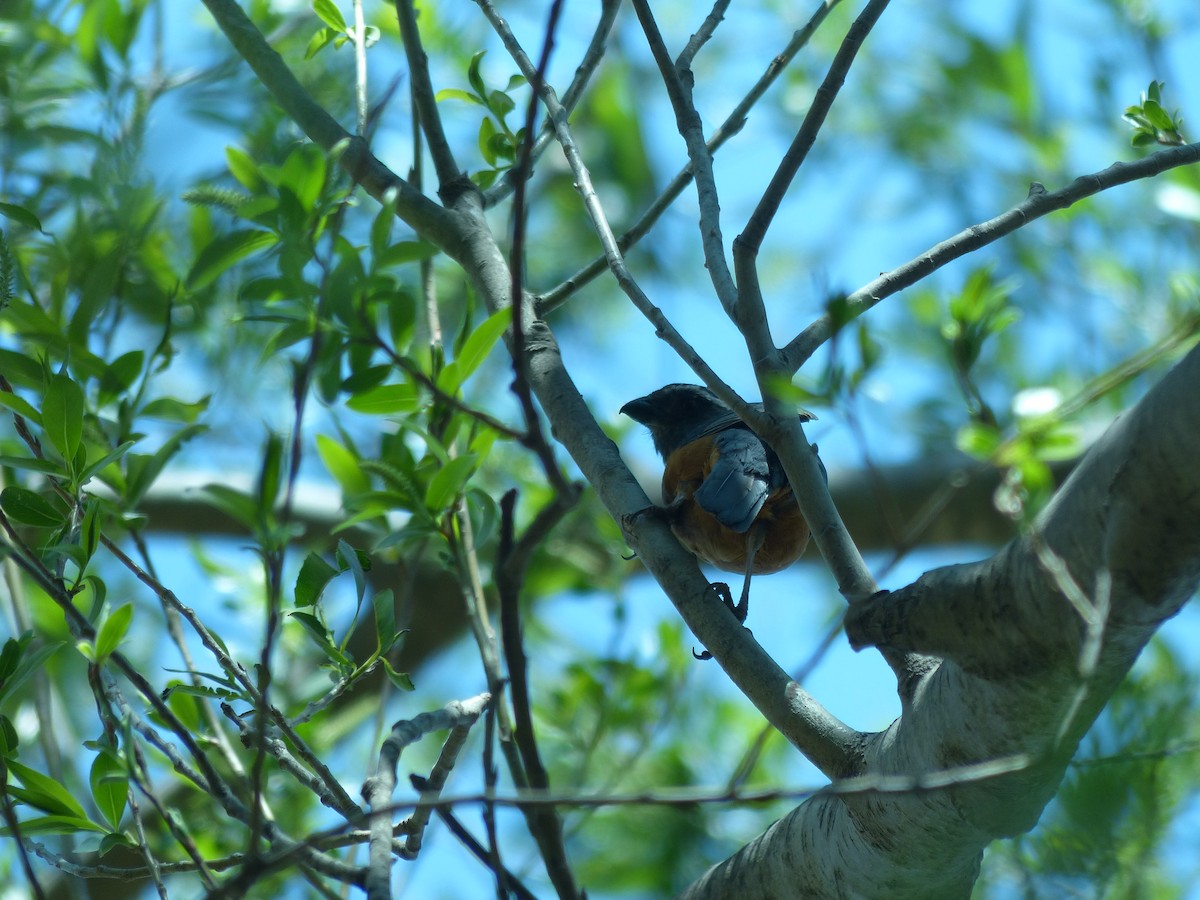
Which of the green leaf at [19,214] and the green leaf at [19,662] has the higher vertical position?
the green leaf at [19,214]

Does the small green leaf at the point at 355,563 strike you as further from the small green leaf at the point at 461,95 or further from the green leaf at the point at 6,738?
the small green leaf at the point at 461,95

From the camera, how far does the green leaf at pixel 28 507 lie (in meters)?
2.11

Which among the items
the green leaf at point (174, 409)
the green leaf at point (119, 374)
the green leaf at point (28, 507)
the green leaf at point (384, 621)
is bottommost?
the green leaf at point (384, 621)

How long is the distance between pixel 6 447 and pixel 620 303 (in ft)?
18.6

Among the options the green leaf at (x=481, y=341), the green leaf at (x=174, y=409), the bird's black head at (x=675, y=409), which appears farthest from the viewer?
the bird's black head at (x=675, y=409)

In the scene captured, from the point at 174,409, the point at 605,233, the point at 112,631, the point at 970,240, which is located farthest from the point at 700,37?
the point at 112,631

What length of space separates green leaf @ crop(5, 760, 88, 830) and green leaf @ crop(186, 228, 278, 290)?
3.03 ft

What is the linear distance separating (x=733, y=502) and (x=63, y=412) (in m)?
2.28

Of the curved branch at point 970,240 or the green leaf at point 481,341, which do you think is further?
the curved branch at point 970,240

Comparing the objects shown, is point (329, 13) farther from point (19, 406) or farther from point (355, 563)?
point (355, 563)

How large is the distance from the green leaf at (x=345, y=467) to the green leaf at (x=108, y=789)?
2.06 ft

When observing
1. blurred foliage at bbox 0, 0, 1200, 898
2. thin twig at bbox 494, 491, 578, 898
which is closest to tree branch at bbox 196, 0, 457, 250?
blurred foliage at bbox 0, 0, 1200, 898

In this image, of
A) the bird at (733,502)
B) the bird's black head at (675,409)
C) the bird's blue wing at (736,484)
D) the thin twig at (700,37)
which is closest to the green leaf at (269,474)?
the thin twig at (700,37)

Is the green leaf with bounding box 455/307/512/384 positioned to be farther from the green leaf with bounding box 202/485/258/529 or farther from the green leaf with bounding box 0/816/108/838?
the green leaf with bounding box 0/816/108/838
